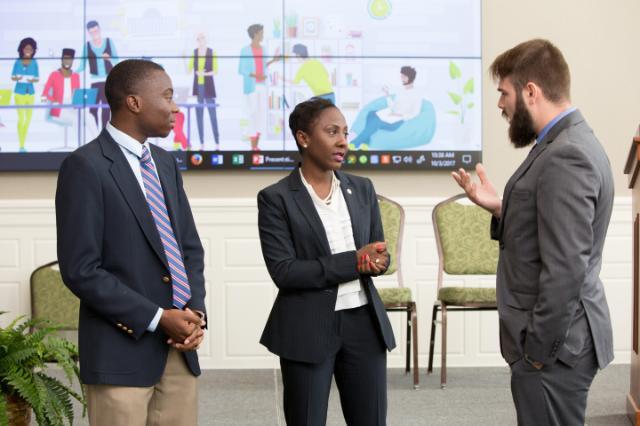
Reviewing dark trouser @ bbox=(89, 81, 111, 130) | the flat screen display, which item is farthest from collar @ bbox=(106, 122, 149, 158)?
dark trouser @ bbox=(89, 81, 111, 130)

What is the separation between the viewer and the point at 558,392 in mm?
2174

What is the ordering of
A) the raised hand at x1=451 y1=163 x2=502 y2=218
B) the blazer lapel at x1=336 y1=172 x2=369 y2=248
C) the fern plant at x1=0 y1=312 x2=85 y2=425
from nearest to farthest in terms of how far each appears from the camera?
the raised hand at x1=451 y1=163 x2=502 y2=218 → the blazer lapel at x1=336 y1=172 x2=369 y2=248 → the fern plant at x1=0 y1=312 x2=85 y2=425

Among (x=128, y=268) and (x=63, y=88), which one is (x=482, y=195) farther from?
(x=63, y=88)

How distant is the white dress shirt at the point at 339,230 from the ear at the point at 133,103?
2.12 feet

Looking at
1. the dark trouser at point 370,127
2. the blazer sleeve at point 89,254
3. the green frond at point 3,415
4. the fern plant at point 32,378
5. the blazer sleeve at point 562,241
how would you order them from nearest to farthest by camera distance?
the blazer sleeve at point 562,241, the blazer sleeve at point 89,254, the green frond at point 3,415, the fern plant at point 32,378, the dark trouser at point 370,127

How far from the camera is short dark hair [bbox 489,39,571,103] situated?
7.35 feet

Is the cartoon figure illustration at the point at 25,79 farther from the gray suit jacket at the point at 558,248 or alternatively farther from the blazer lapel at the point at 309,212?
the gray suit jacket at the point at 558,248

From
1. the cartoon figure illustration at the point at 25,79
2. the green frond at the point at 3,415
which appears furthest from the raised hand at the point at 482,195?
the cartoon figure illustration at the point at 25,79

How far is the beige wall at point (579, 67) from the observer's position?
608 centimetres

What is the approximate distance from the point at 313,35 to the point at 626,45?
2.13 metres

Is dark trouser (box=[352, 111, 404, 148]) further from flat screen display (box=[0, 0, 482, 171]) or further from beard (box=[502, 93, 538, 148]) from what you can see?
beard (box=[502, 93, 538, 148])

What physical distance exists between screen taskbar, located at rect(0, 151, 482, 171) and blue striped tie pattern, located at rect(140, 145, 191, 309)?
3.44 metres

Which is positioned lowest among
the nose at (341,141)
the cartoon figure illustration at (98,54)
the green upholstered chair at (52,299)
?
the green upholstered chair at (52,299)

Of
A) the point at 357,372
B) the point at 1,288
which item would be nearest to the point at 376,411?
the point at 357,372
